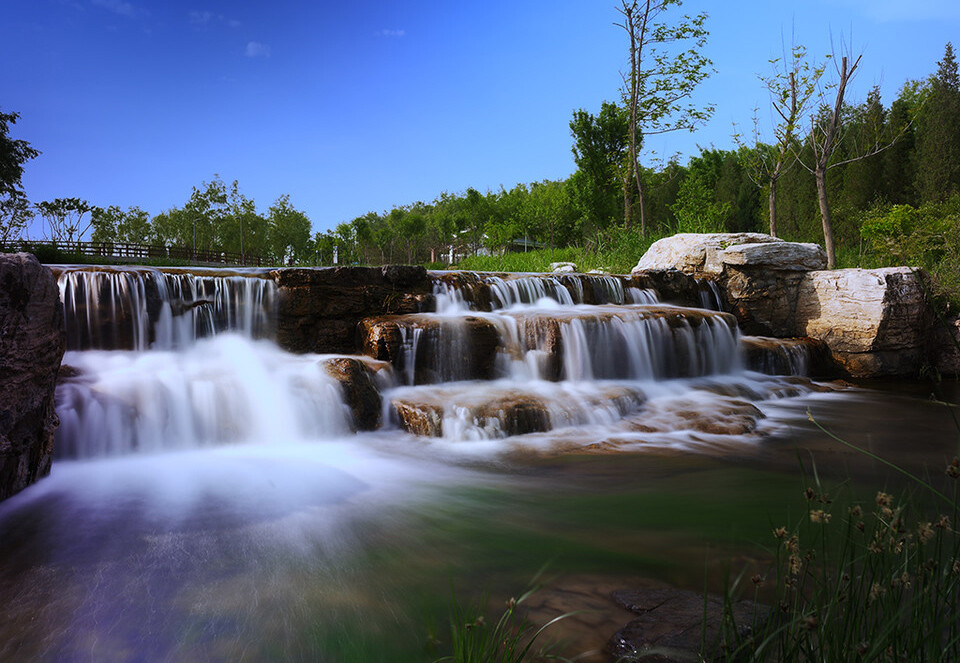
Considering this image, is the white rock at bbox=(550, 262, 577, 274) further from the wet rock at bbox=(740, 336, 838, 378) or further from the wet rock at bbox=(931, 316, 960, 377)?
the wet rock at bbox=(931, 316, 960, 377)

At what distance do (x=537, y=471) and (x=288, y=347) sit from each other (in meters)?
5.19

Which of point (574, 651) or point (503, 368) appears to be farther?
point (503, 368)

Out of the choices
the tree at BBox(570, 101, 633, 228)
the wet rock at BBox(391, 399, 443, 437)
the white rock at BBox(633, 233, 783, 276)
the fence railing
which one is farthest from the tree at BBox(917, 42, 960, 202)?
the fence railing

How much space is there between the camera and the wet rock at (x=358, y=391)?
625 centimetres

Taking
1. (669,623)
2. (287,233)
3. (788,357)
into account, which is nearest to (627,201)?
(788,357)

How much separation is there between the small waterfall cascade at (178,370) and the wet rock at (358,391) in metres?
0.11

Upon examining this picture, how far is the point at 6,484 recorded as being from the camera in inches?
154

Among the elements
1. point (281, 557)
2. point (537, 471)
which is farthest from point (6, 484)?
point (537, 471)

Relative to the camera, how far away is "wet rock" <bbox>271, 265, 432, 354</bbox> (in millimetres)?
8648

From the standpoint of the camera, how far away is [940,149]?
29.6 m

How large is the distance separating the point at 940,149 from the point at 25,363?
39020 mm

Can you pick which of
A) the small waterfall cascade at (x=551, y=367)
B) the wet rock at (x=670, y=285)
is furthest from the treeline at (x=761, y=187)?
the small waterfall cascade at (x=551, y=367)

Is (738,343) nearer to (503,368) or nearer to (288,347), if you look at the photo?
(503,368)

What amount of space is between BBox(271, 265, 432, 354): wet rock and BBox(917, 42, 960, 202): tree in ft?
105
